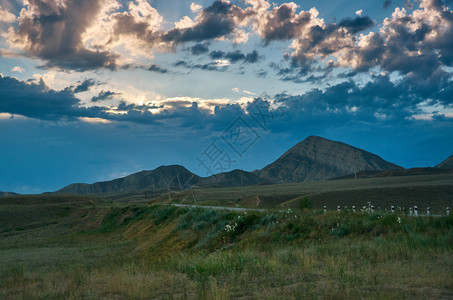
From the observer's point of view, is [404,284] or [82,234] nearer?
[404,284]

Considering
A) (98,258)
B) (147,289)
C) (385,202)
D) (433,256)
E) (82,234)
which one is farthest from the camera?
(385,202)

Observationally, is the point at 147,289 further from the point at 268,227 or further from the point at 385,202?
the point at 385,202

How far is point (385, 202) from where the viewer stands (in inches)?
2255

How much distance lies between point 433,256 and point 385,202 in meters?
50.8

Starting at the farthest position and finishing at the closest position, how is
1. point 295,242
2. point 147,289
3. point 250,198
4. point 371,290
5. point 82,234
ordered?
point 250,198, point 82,234, point 295,242, point 147,289, point 371,290

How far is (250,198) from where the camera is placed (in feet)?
212

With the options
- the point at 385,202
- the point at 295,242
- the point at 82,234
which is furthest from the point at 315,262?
the point at 385,202

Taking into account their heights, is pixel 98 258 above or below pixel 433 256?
below

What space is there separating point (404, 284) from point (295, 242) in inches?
313

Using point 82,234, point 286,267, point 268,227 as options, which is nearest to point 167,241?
point 268,227

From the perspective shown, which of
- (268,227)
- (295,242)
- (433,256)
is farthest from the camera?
(268,227)

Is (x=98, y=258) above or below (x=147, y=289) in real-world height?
below

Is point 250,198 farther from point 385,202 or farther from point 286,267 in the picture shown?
point 286,267

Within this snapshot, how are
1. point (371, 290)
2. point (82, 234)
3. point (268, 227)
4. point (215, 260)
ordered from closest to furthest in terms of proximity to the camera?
point (371, 290)
point (215, 260)
point (268, 227)
point (82, 234)
